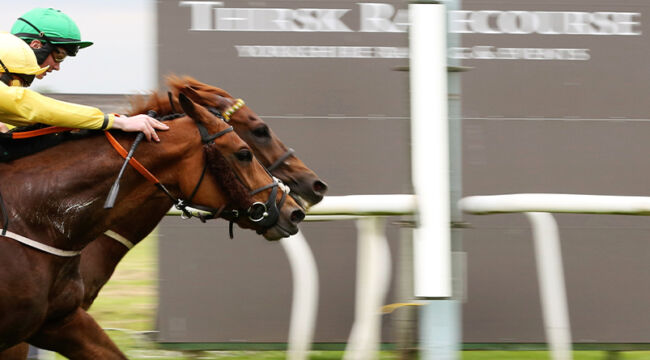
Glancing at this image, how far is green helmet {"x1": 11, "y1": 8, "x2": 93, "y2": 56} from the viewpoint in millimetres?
4484

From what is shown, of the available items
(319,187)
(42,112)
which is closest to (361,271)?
(319,187)

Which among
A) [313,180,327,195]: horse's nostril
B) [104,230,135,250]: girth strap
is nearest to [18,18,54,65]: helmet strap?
[104,230,135,250]: girth strap

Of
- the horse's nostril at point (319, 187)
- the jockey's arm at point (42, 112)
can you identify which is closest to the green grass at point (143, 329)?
the horse's nostril at point (319, 187)

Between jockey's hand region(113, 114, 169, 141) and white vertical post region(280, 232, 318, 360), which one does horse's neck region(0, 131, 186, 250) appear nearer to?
jockey's hand region(113, 114, 169, 141)

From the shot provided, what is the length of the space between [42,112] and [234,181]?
74 cm

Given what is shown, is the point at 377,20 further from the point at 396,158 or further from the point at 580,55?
the point at 580,55

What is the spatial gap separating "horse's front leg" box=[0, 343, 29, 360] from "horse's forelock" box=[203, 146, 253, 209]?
1.04 m

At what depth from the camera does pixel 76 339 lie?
3963 mm

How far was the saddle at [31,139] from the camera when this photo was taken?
3861 mm

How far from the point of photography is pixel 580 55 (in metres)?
5.43

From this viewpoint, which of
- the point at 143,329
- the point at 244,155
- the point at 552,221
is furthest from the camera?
the point at 143,329

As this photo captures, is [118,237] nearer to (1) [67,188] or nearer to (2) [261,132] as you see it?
(1) [67,188]

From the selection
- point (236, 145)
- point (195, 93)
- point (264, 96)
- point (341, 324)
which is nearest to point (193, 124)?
point (236, 145)

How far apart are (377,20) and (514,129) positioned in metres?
0.91
